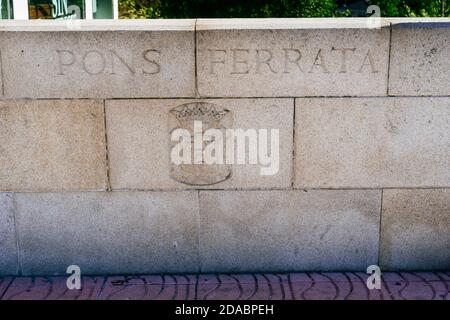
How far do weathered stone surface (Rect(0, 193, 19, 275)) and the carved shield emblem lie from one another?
1243 mm

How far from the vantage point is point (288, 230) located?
171 inches

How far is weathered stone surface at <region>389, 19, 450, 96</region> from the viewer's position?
13.2ft

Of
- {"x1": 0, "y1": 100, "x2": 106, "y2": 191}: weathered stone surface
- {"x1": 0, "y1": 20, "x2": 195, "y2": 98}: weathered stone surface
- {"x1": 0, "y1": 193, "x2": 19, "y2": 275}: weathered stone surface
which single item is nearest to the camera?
{"x1": 0, "y1": 20, "x2": 195, "y2": 98}: weathered stone surface

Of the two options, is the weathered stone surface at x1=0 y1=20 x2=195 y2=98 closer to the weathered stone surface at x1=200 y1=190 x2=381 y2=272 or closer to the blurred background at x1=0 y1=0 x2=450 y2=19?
the weathered stone surface at x1=200 y1=190 x2=381 y2=272

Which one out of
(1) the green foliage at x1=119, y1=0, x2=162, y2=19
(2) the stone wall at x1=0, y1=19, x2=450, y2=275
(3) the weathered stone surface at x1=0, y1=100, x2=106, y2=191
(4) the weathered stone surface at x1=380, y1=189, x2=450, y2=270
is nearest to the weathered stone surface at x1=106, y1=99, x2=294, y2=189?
(2) the stone wall at x1=0, y1=19, x2=450, y2=275

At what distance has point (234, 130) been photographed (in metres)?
4.16

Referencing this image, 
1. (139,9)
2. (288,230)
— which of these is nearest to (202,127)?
(288,230)

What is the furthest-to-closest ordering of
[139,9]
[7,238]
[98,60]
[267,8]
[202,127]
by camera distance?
[139,9]
[267,8]
[7,238]
[202,127]
[98,60]

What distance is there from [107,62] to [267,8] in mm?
5964

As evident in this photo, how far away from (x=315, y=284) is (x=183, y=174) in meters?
1.27

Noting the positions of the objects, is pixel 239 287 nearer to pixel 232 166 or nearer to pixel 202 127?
pixel 232 166

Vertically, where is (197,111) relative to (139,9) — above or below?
below
